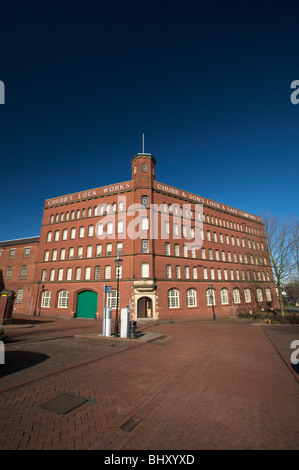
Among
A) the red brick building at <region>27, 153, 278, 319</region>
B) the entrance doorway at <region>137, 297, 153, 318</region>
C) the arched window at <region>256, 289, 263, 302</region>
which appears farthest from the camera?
the arched window at <region>256, 289, 263, 302</region>

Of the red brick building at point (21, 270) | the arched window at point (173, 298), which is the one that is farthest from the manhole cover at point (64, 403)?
the red brick building at point (21, 270)

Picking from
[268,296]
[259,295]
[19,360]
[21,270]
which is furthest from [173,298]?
[21,270]

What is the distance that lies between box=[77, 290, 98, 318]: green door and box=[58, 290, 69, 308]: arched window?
79.2 inches

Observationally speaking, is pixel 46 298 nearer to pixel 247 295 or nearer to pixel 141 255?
pixel 141 255

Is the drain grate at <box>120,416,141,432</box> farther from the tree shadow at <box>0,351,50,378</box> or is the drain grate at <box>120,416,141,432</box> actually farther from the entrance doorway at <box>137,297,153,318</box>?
the entrance doorway at <box>137,297,153,318</box>

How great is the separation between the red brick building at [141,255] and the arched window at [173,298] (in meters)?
0.13

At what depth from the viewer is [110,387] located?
585 cm

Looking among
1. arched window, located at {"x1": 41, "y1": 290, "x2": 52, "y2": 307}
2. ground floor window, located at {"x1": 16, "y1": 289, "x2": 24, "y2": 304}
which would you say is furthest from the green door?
ground floor window, located at {"x1": 16, "y1": 289, "x2": 24, "y2": 304}

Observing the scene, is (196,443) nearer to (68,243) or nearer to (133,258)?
(133,258)

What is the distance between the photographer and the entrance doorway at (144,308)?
25.4m

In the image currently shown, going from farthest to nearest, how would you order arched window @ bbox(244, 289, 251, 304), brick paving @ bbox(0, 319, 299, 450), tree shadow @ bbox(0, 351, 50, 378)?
arched window @ bbox(244, 289, 251, 304) < tree shadow @ bbox(0, 351, 50, 378) < brick paving @ bbox(0, 319, 299, 450)

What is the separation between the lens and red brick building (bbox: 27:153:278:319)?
26297 millimetres

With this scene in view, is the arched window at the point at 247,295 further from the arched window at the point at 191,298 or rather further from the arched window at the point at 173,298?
the arched window at the point at 173,298

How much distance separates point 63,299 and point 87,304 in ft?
13.8
